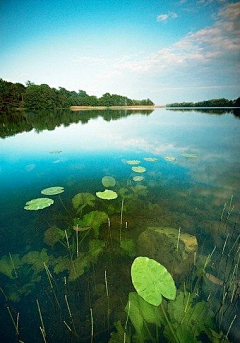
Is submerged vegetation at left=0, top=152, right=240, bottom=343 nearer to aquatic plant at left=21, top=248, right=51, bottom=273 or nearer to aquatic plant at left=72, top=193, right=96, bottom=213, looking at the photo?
aquatic plant at left=21, top=248, right=51, bottom=273

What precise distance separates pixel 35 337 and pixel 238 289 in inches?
90.7

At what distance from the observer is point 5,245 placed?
9.85 ft

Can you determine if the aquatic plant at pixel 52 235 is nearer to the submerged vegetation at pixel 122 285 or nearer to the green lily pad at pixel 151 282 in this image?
the submerged vegetation at pixel 122 285

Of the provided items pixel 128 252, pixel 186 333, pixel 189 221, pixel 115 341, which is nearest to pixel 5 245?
pixel 128 252

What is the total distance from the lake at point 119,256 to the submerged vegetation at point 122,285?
0.01 meters

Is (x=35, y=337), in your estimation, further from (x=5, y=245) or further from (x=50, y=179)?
(x=50, y=179)

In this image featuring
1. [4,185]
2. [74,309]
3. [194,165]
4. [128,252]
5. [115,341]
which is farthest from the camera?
[194,165]

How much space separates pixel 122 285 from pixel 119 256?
488 mm

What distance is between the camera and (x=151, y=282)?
1.92 m

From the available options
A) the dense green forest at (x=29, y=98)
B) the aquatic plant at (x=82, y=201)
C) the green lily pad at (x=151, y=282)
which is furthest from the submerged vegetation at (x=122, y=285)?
the dense green forest at (x=29, y=98)

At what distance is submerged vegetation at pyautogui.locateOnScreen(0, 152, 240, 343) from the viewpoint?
1.85 metres

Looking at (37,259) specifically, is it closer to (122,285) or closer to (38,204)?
(38,204)

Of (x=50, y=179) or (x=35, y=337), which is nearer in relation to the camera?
(x=35, y=337)

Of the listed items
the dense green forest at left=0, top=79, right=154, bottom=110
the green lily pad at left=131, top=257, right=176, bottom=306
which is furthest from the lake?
the dense green forest at left=0, top=79, right=154, bottom=110
